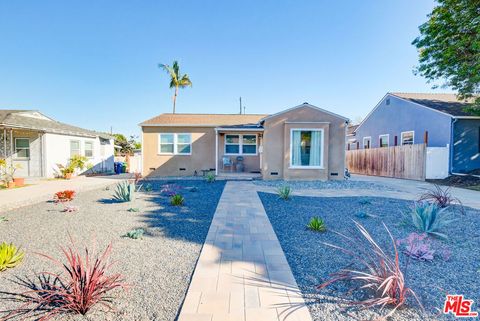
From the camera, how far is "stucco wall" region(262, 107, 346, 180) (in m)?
11.4

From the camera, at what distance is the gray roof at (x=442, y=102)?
43.8 ft

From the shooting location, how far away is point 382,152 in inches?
596

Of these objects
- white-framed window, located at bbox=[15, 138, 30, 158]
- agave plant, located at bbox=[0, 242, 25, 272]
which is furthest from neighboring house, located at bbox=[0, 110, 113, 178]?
agave plant, located at bbox=[0, 242, 25, 272]

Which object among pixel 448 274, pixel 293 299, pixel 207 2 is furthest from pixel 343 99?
pixel 293 299

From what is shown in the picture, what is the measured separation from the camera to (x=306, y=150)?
11539mm

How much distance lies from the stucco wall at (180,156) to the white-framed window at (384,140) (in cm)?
1502

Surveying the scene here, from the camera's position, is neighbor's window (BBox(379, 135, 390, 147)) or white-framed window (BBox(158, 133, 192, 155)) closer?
white-framed window (BBox(158, 133, 192, 155))

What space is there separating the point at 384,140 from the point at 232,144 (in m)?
13.9

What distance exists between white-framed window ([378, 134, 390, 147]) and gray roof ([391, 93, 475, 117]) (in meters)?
3.36

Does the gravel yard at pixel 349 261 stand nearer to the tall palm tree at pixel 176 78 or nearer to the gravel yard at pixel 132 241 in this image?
the gravel yard at pixel 132 241

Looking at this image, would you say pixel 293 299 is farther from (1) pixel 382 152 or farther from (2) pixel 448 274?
(1) pixel 382 152

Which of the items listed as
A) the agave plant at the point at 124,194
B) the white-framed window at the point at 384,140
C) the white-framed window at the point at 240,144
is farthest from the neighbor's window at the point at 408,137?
the agave plant at the point at 124,194

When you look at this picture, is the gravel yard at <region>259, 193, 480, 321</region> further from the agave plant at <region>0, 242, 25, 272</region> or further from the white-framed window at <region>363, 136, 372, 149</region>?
the white-framed window at <region>363, 136, 372, 149</region>

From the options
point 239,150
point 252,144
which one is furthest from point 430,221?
point 239,150
